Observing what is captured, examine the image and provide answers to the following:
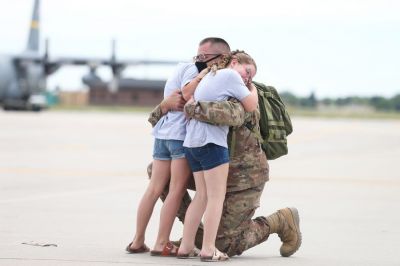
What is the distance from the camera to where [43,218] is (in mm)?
10023

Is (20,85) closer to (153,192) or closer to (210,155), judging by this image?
(153,192)

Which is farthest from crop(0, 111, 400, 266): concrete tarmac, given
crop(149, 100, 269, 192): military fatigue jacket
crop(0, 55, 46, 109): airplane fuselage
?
crop(0, 55, 46, 109): airplane fuselage

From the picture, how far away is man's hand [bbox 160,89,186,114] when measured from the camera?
745cm

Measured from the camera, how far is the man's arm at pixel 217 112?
7.08 metres

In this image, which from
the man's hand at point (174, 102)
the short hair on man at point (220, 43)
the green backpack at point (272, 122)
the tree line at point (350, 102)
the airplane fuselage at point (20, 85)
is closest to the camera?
the short hair on man at point (220, 43)

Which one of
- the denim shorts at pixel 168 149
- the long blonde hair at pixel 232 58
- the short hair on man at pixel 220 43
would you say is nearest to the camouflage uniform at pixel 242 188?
the denim shorts at pixel 168 149

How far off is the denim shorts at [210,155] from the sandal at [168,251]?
67 centimetres

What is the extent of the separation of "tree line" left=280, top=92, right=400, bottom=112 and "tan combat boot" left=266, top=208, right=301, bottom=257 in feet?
395

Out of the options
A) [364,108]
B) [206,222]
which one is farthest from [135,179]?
[364,108]

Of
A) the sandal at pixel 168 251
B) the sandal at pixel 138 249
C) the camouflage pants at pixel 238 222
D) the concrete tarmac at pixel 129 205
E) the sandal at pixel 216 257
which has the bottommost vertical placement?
the concrete tarmac at pixel 129 205

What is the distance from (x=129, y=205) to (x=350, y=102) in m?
126

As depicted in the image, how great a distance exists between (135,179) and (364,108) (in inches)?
4327

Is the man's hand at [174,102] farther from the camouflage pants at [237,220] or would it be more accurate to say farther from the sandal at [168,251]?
the sandal at [168,251]

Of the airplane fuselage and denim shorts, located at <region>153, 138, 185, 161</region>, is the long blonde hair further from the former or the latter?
the airplane fuselage
